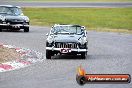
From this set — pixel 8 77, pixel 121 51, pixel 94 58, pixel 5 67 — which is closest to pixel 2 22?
pixel 121 51

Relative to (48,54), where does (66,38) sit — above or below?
above

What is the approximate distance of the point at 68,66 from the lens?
58.5 feet

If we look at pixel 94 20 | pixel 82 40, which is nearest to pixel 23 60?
pixel 82 40

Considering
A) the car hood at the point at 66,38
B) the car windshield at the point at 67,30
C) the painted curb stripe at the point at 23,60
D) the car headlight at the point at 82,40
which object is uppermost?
the car windshield at the point at 67,30

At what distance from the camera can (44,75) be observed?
1516 centimetres

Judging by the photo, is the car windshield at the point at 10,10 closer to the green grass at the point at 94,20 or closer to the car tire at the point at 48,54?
the green grass at the point at 94,20

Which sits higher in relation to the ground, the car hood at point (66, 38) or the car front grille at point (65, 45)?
the car hood at point (66, 38)

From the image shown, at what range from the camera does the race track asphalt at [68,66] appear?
13.1 meters

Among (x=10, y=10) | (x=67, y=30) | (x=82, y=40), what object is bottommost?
(x=10, y=10)

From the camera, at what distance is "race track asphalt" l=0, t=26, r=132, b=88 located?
43.1ft

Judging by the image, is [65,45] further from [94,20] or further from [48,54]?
[94,20]

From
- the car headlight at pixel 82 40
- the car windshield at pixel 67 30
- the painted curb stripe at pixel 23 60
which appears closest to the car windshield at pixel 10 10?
the painted curb stripe at pixel 23 60

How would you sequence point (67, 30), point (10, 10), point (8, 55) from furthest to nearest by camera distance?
point (10, 10) → point (67, 30) → point (8, 55)

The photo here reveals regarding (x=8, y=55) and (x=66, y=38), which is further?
(x=66, y=38)
